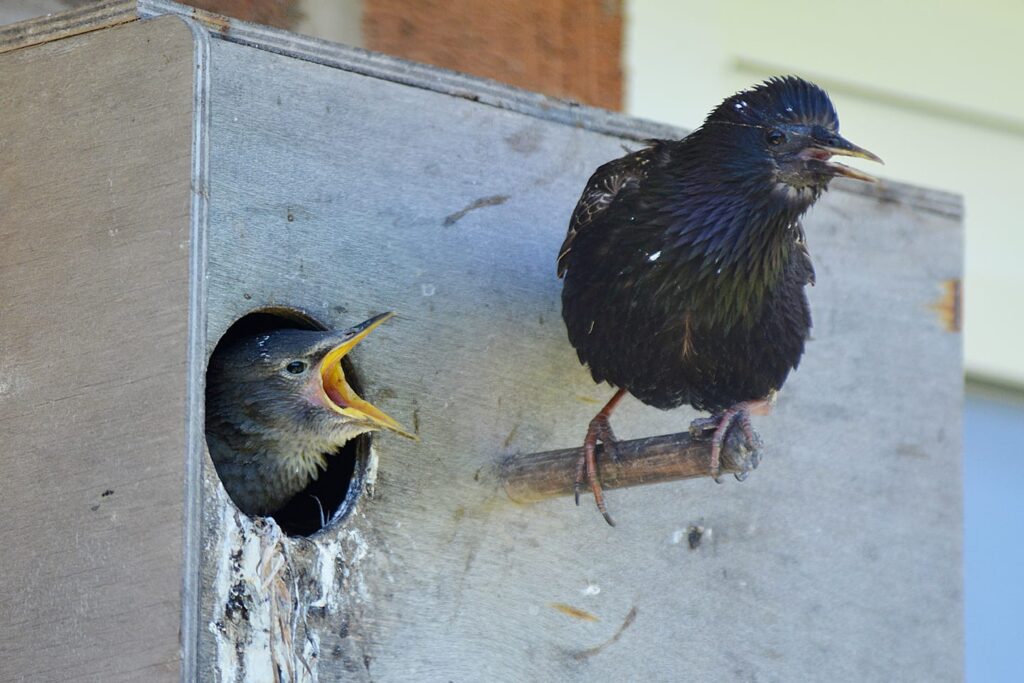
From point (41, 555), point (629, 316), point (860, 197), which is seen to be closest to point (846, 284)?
point (860, 197)

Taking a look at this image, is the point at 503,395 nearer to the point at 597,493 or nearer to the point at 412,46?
the point at 597,493

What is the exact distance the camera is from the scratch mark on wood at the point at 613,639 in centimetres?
350

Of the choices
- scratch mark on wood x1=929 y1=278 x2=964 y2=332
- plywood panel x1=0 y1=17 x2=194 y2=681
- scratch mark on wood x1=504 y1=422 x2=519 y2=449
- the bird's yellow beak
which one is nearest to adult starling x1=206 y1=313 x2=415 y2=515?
the bird's yellow beak

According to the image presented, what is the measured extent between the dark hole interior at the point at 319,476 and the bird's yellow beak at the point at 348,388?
0.06ft

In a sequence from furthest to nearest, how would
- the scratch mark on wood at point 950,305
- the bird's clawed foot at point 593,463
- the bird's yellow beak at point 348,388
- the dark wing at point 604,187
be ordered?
the scratch mark on wood at point 950,305
the dark wing at point 604,187
the bird's clawed foot at point 593,463
the bird's yellow beak at point 348,388

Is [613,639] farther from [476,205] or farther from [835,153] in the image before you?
[835,153]

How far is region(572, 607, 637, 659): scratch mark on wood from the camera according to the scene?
11.5 feet

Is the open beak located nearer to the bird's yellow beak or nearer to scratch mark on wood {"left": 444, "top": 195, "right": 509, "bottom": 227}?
scratch mark on wood {"left": 444, "top": 195, "right": 509, "bottom": 227}

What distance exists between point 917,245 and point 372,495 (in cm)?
145

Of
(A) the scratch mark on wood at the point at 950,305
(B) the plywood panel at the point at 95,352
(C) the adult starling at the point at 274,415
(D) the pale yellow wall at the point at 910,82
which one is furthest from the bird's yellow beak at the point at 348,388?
(D) the pale yellow wall at the point at 910,82

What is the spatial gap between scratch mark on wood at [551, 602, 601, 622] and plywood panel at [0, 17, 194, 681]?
0.87m

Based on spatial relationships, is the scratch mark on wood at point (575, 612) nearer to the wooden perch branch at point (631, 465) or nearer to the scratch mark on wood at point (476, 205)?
the wooden perch branch at point (631, 465)

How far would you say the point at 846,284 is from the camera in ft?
13.2

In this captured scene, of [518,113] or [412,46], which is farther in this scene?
[412,46]
